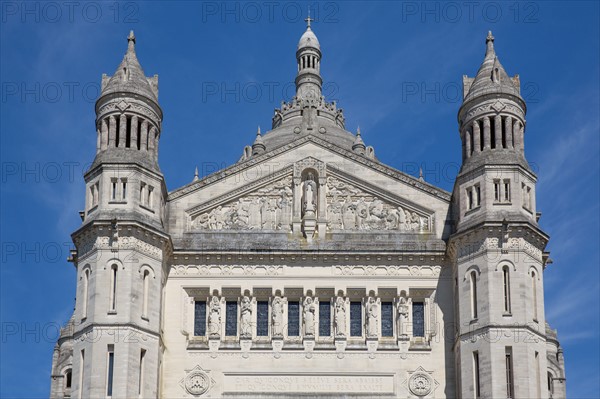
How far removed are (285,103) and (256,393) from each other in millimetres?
38371

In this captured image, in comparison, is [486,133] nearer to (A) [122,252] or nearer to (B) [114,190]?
(B) [114,190]

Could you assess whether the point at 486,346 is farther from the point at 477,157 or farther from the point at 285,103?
the point at 285,103

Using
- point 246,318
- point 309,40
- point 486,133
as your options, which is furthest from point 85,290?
point 309,40

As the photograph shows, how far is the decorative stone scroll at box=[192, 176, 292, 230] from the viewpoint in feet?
165

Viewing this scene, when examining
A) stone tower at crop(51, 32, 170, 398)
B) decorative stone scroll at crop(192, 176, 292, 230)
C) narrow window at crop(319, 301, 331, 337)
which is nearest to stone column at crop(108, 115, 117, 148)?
stone tower at crop(51, 32, 170, 398)

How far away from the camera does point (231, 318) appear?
161 feet

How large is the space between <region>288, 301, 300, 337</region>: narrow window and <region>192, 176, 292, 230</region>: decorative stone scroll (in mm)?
2998

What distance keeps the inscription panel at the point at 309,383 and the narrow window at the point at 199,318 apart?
2045 millimetres

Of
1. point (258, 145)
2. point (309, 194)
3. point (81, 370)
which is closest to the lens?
point (81, 370)

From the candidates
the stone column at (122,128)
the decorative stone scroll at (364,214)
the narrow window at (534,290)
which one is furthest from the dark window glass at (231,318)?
the narrow window at (534,290)

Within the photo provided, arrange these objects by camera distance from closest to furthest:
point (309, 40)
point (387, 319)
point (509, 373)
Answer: point (509, 373)
point (387, 319)
point (309, 40)

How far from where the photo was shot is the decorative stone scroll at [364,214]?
50.2m

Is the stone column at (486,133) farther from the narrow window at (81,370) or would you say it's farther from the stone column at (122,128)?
the narrow window at (81,370)

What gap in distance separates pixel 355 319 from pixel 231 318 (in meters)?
4.56
